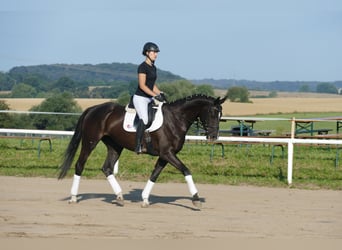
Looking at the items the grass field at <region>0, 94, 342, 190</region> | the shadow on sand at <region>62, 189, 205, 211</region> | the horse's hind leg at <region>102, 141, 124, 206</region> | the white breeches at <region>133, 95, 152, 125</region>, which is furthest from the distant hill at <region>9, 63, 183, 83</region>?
the white breeches at <region>133, 95, 152, 125</region>

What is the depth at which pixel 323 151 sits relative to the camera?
67.5 ft

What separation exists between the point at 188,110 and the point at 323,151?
10.1 meters

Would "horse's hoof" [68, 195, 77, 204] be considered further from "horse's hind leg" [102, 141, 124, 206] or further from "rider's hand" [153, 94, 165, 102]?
"rider's hand" [153, 94, 165, 102]

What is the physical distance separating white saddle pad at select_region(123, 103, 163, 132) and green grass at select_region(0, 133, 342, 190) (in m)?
4.15

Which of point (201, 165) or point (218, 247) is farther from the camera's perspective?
point (201, 165)

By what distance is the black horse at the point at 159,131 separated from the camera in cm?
1130

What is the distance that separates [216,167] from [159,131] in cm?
572

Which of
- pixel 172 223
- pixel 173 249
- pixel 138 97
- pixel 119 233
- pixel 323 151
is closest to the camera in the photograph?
pixel 173 249

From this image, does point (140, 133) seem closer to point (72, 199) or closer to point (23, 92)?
point (72, 199)

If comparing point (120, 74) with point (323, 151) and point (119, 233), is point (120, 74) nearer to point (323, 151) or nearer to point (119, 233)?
point (323, 151)

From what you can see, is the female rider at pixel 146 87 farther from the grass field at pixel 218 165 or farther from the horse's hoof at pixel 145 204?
the grass field at pixel 218 165

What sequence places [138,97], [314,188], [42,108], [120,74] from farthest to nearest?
[120,74] → [42,108] → [314,188] → [138,97]

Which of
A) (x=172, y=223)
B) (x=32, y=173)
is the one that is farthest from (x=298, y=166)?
(x=172, y=223)

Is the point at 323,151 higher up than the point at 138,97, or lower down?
lower down
